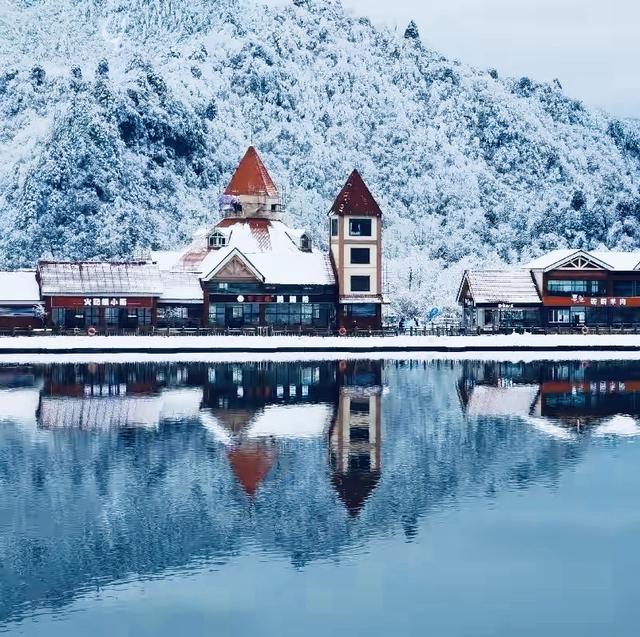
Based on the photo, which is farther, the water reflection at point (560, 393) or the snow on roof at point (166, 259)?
the snow on roof at point (166, 259)

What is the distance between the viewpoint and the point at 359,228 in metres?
95.3

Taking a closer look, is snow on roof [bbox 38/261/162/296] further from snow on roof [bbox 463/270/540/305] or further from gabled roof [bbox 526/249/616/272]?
gabled roof [bbox 526/249/616/272]

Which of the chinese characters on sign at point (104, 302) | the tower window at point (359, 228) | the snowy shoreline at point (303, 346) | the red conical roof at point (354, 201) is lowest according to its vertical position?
the snowy shoreline at point (303, 346)

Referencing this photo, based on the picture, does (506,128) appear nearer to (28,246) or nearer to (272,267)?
(28,246)

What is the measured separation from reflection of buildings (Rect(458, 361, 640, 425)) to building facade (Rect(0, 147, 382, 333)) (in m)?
26.2

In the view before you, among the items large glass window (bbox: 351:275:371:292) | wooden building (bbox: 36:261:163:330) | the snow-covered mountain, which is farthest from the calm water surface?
the snow-covered mountain

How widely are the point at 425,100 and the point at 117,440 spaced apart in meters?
170

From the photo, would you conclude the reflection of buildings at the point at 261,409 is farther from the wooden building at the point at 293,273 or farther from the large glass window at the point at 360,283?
the large glass window at the point at 360,283

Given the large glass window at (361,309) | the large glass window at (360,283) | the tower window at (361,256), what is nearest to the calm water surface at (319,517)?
the large glass window at (361,309)

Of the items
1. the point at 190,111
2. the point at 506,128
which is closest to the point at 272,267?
the point at 190,111

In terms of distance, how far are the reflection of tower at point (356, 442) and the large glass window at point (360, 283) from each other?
121 feet

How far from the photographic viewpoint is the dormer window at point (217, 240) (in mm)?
98750

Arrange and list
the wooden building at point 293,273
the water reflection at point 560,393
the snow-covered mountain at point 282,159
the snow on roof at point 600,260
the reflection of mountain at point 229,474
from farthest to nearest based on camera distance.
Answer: the snow-covered mountain at point 282,159
the snow on roof at point 600,260
the wooden building at point 293,273
the water reflection at point 560,393
the reflection of mountain at point 229,474

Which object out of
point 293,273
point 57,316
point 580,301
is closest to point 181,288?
point 293,273
